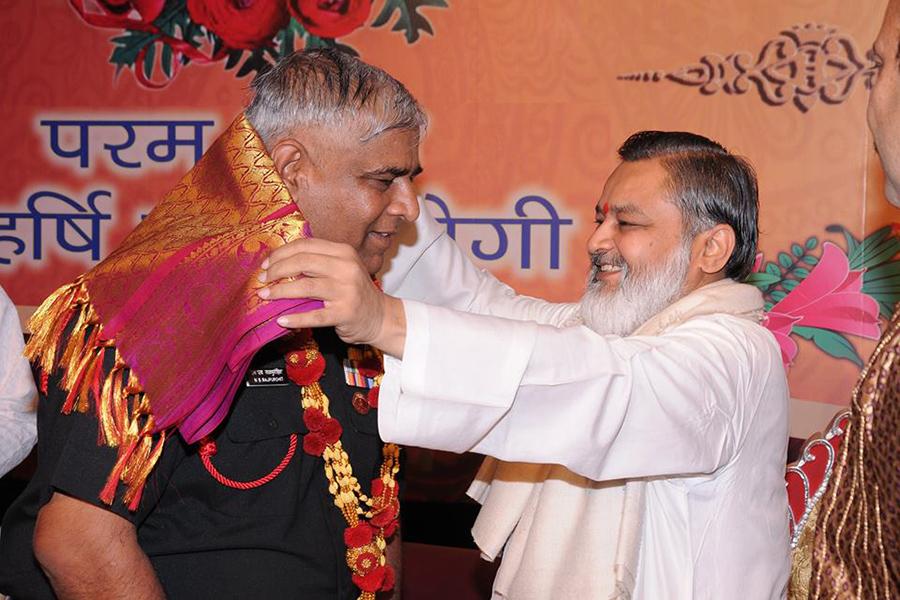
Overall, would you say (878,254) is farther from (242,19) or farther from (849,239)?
(242,19)

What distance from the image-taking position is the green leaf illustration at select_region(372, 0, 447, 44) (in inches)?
149

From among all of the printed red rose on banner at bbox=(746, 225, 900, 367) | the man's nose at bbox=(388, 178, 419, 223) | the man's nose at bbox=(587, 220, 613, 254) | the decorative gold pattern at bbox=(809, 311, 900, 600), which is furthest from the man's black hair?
the printed red rose on banner at bbox=(746, 225, 900, 367)

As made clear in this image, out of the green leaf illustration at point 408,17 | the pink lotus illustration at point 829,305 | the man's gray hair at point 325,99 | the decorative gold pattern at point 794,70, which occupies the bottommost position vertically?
the pink lotus illustration at point 829,305

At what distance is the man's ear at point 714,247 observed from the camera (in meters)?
2.19

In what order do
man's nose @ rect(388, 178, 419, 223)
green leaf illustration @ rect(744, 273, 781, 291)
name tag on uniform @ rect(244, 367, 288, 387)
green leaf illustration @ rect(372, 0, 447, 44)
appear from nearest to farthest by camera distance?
name tag on uniform @ rect(244, 367, 288, 387), man's nose @ rect(388, 178, 419, 223), green leaf illustration @ rect(744, 273, 781, 291), green leaf illustration @ rect(372, 0, 447, 44)

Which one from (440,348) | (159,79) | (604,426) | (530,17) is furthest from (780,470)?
(159,79)

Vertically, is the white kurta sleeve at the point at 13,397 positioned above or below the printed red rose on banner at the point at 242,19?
below

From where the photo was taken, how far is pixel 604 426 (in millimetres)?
1595

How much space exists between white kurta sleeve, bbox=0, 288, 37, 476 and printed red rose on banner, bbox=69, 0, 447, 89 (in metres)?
1.66

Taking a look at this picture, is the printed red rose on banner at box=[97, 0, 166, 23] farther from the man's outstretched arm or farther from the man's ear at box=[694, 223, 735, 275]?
the man's outstretched arm

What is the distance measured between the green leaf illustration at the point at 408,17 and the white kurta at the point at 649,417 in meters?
2.15

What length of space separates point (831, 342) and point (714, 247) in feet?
4.73

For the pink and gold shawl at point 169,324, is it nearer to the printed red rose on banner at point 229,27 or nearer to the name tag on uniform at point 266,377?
the name tag on uniform at point 266,377

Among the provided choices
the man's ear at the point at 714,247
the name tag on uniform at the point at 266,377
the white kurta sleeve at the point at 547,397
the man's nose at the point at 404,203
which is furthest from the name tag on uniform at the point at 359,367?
the man's ear at the point at 714,247
